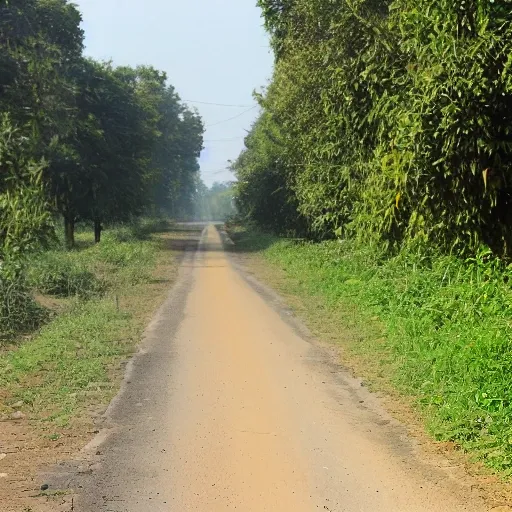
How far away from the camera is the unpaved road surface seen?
509 cm

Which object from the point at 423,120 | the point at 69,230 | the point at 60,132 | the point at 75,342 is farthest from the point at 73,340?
the point at 69,230

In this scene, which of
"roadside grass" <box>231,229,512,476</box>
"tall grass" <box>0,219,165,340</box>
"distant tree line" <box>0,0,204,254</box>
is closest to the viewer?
"roadside grass" <box>231,229,512,476</box>

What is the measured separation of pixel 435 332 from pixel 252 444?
4.51 m

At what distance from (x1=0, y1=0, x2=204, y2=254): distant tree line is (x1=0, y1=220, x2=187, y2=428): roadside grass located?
1890 mm

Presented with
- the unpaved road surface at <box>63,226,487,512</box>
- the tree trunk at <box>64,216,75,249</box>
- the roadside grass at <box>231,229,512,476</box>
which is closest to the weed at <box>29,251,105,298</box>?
the roadside grass at <box>231,229,512,476</box>

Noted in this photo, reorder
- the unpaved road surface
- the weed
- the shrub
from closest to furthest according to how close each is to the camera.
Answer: the unpaved road surface → the shrub → the weed

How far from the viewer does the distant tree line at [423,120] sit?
9312mm

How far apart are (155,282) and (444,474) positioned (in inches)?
605

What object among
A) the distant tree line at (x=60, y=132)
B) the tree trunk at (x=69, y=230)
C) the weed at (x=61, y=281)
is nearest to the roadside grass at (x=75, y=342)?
the weed at (x=61, y=281)

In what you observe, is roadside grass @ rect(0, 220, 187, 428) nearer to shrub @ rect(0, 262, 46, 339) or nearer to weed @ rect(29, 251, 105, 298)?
weed @ rect(29, 251, 105, 298)

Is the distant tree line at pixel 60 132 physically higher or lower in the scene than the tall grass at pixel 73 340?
higher

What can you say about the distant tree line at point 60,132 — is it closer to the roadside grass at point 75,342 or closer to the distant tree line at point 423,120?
the roadside grass at point 75,342

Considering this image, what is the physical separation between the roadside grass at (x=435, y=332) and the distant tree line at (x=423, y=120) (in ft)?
2.92

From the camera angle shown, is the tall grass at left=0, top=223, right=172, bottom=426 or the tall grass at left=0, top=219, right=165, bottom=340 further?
the tall grass at left=0, top=219, right=165, bottom=340
